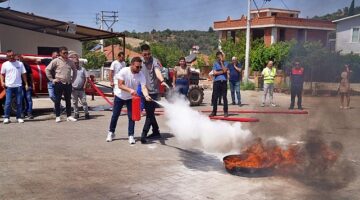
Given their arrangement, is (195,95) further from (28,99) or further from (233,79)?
(28,99)

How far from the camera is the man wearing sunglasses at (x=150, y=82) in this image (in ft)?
26.6

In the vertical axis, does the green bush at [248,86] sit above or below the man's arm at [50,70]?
below

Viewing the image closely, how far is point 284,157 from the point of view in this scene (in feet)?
19.6

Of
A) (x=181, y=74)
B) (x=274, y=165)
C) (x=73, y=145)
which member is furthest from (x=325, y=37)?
(x=181, y=74)

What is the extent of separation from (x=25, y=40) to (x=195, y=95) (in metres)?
10.3

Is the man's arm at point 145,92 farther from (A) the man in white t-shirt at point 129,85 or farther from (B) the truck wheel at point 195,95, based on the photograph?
(B) the truck wheel at point 195,95

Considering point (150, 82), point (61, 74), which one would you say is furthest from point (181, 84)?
point (150, 82)

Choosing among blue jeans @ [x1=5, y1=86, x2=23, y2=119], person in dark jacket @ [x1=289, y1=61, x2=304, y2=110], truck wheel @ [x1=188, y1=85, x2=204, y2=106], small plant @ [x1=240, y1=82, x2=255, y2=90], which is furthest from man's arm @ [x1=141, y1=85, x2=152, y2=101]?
small plant @ [x1=240, y1=82, x2=255, y2=90]

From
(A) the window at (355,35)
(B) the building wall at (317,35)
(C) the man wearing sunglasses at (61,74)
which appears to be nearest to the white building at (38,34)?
(C) the man wearing sunglasses at (61,74)

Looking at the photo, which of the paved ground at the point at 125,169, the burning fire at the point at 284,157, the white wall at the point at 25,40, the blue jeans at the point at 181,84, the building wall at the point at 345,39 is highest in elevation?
the white wall at the point at 25,40

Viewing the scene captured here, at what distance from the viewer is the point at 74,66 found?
10344 mm

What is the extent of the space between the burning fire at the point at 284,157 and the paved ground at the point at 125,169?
216 millimetres

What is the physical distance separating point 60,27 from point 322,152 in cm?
1583

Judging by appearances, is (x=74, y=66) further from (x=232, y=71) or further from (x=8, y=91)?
(x=232, y=71)
